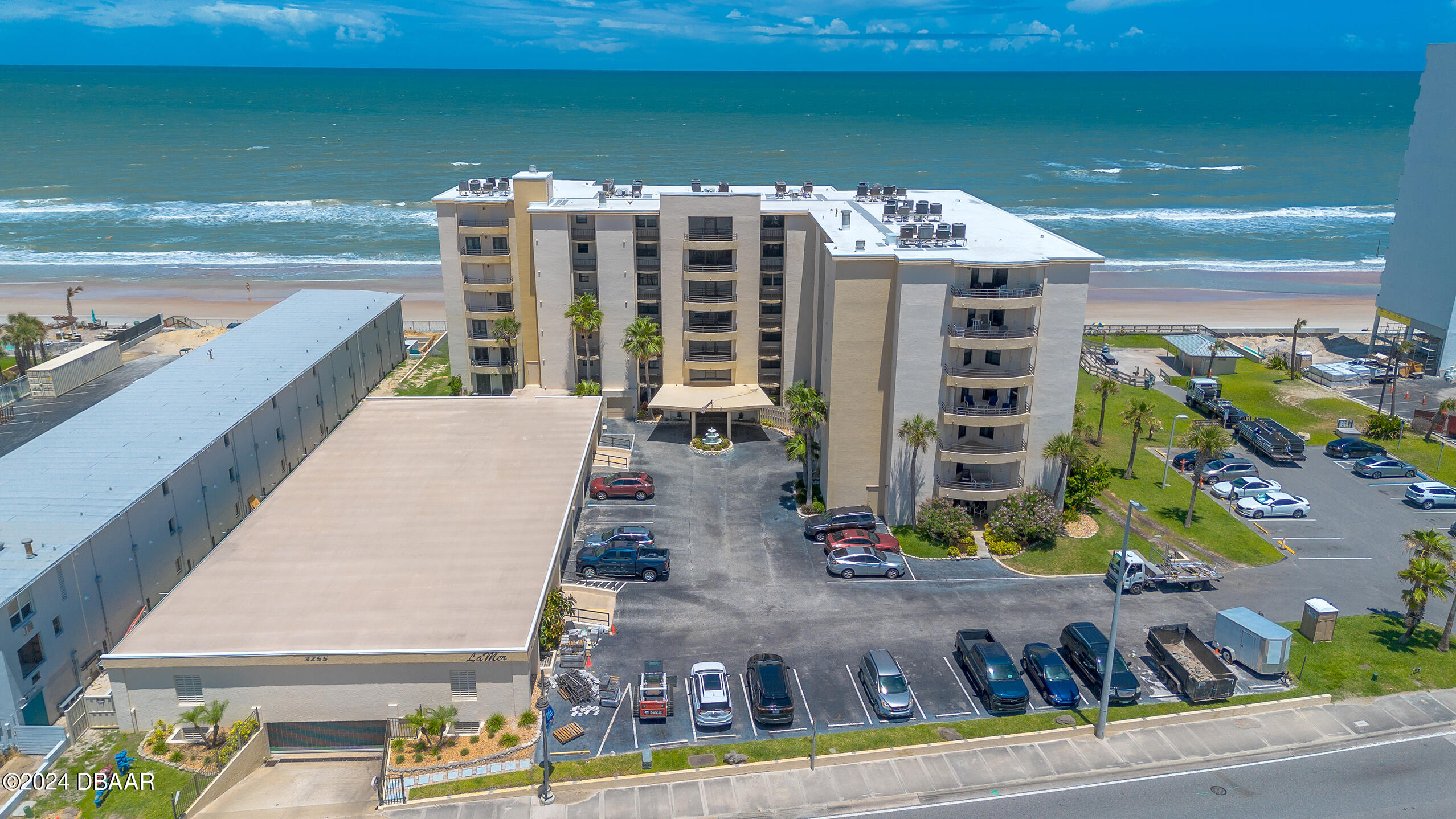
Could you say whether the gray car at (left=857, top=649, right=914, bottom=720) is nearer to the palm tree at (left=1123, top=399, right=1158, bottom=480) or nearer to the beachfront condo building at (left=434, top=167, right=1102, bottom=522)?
the beachfront condo building at (left=434, top=167, right=1102, bottom=522)

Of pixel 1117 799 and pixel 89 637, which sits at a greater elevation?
pixel 89 637

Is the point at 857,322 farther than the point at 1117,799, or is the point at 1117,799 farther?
the point at 857,322

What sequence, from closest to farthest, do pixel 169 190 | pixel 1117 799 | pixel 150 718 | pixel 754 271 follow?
pixel 1117 799, pixel 150 718, pixel 754 271, pixel 169 190

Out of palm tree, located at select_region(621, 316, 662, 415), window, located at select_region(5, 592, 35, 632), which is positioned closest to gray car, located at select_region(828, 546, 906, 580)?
palm tree, located at select_region(621, 316, 662, 415)

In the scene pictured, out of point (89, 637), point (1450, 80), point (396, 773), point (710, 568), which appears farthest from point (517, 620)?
point (1450, 80)

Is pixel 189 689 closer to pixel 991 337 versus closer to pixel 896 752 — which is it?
pixel 896 752

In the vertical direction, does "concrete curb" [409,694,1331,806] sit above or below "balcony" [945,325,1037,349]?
below

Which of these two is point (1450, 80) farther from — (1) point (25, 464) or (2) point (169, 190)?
(2) point (169, 190)
